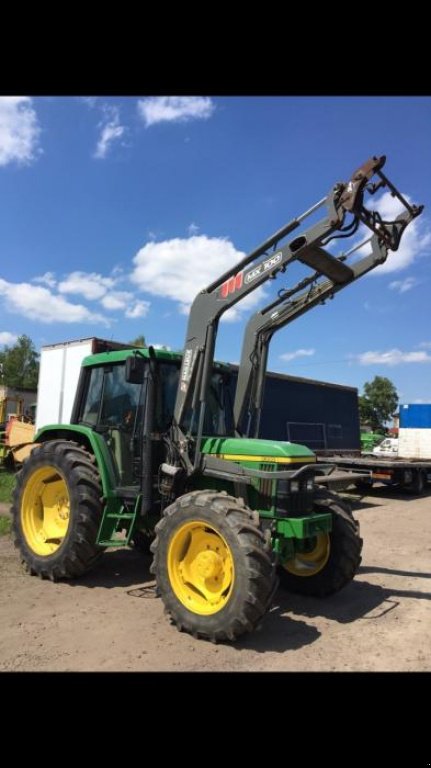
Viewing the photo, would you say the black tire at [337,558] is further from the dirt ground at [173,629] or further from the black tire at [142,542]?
the black tire at [142,542]

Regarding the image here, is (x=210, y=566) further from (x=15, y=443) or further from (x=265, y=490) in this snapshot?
(x=15, y=443)

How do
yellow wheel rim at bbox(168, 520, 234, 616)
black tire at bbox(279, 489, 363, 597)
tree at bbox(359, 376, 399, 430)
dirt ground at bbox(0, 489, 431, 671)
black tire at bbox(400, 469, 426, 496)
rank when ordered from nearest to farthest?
dirt ground at bbox(0, 489, 431, 671)
yellow wheel rim at bbox(168, 520, 234, 616)
black tire at bbox(279, 489, 363, 597)
black tire at bbox(400, 469, 426, 496)
tree at bbox(359, 376, 399, 430)

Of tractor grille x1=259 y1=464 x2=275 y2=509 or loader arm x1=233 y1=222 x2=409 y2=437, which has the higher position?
loader arm x1=233 y1=222 x2=409 y2=437

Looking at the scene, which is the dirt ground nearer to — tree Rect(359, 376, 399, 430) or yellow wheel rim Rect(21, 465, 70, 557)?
yellow wheel rim Rect(21, 465, 70, 557)

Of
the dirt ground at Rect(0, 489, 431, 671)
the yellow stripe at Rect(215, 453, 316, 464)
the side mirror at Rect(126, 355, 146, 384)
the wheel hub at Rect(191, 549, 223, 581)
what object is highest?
the side mirror at Rect(126, 355, 146, 384)

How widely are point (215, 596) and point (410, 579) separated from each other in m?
3.24

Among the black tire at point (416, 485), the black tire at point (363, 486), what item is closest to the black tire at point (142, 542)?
the black tire at point (363, 486)

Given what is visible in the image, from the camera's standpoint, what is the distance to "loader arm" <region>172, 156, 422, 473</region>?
4996 millimetres

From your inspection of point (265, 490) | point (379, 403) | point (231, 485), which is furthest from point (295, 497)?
point (379, 403)

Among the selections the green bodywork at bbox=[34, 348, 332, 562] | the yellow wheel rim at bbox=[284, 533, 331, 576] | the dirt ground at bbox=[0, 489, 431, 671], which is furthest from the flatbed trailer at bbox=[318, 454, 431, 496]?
the green bodywork at bbox=[34, 348, 332, 562]

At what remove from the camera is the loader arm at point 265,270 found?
5.00m

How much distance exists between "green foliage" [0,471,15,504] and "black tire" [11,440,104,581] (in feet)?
13.7

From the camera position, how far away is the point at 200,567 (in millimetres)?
4621

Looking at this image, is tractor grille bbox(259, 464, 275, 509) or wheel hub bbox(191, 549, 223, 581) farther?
tractor grille bbox(259, 464, 275, 509)
